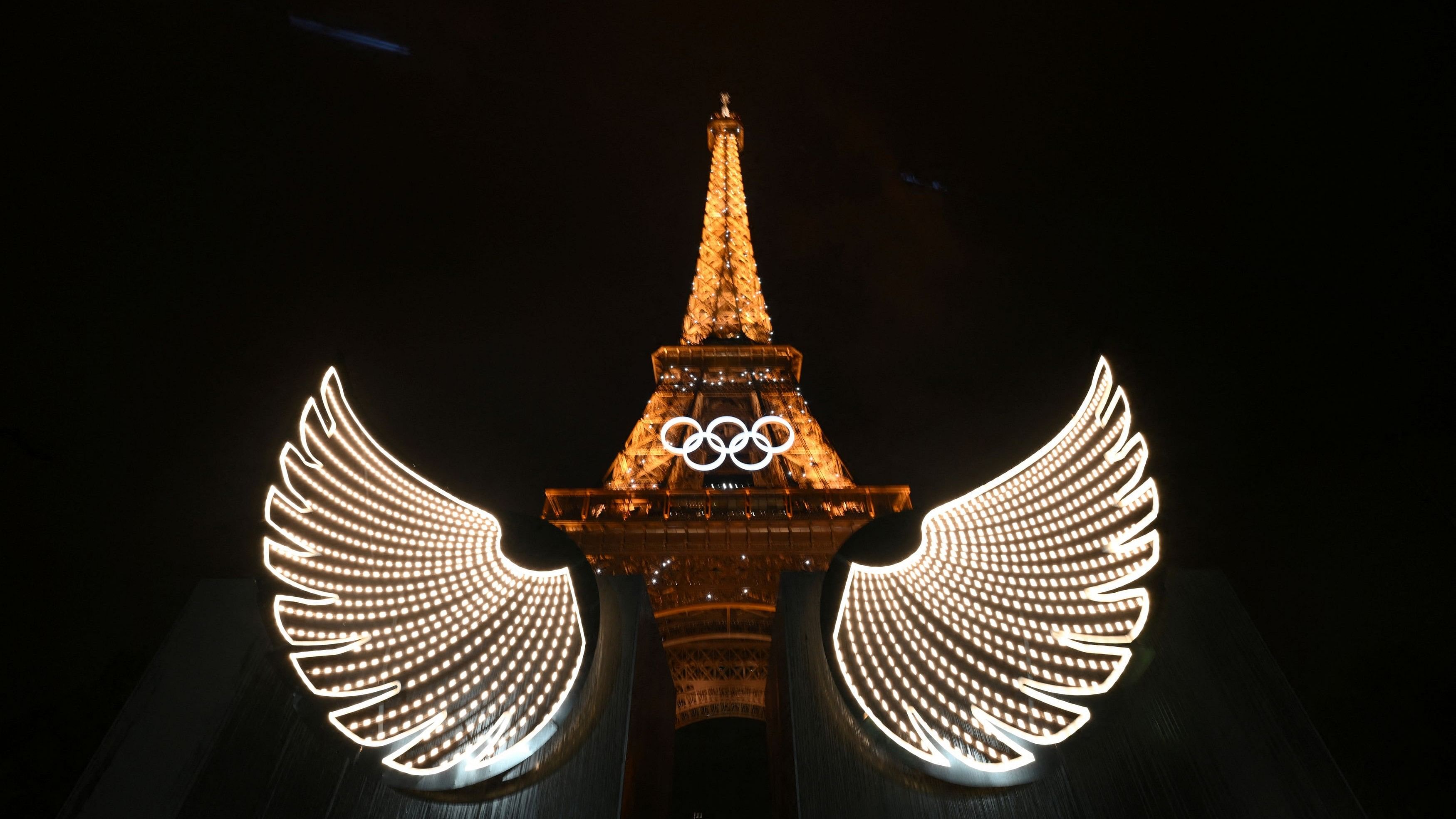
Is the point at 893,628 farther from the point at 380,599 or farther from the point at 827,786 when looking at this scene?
the point at 380,599

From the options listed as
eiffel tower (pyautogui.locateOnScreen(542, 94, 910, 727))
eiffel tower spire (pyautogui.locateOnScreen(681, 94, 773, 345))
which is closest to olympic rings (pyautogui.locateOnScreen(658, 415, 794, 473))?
eiffel tower (pyautogui.locateOnScreen(542, 94, 910, 727))

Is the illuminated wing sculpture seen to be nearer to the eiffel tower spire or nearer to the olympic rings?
the olympic rings

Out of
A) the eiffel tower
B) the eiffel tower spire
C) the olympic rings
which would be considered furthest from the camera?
the eiffel tower spire

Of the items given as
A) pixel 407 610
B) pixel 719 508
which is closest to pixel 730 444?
pixel 719 508

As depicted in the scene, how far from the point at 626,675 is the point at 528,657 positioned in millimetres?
944

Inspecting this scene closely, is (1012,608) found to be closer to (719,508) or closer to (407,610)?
(407,610)

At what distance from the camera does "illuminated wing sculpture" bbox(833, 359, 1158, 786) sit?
491cm

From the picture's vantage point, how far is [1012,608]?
567 cm

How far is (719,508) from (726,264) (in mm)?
11269

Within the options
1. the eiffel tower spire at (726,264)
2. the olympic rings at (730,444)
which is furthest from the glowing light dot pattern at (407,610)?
the eiffel tower spire at (726,264)

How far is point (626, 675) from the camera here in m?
5.14

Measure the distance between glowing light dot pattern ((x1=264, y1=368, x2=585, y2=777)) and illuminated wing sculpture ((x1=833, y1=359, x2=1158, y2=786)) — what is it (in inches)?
92.1

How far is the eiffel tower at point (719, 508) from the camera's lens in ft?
38.5

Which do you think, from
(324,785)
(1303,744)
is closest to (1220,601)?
(1303,744)
